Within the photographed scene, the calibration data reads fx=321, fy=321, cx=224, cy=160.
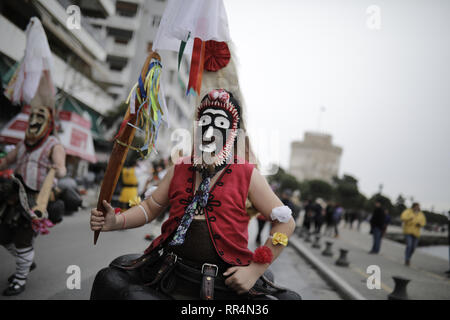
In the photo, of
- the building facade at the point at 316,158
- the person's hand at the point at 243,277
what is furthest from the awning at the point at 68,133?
the building facade at the point at 316,158

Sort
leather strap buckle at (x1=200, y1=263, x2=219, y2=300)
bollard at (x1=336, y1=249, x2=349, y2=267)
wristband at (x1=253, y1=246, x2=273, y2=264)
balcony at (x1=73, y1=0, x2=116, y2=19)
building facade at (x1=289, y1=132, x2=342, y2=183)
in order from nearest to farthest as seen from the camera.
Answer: leather strap buckle at (x1=200, y1=263, x2=219, y2=300)
wristband at (x1=253, y1=246, x2=273, y2=264)
bollard at (x1=336, y1=249, x2=349, y2=267)
balcony at (x1=73, y1=0, x2=116, y2=19)
building facade at (x1=289, y1=132, x2=342, y2=183)

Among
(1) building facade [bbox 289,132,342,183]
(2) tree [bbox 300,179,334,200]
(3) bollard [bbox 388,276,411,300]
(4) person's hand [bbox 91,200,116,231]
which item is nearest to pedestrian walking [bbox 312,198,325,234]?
(3) bollard [bbox 388,276,411,300]

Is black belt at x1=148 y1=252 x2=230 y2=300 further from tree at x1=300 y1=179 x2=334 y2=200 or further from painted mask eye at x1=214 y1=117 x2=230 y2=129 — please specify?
tree at x1=300 y1=179 x2=334 y2=200

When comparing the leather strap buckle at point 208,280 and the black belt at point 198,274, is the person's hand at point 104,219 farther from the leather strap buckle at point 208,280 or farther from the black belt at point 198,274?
the leather strap buckle at point 208,280

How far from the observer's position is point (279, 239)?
6.08 ft

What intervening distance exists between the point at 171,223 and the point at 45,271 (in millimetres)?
3010

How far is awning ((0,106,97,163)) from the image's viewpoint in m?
9.97

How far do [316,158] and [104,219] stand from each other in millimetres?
107649

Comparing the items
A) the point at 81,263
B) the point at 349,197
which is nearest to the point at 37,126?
the point at 81,263

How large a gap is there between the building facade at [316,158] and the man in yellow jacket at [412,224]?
317ft

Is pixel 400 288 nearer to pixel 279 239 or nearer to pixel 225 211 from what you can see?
pixel 279 239

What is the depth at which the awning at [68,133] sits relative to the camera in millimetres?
9969
